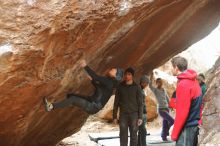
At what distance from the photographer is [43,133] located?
914 cm

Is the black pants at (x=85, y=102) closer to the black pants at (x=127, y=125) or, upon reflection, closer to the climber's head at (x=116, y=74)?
the climber's head at (x=116, y=74)

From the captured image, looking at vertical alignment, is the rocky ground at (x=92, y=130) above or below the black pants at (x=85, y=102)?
below

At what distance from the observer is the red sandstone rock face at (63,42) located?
603cm

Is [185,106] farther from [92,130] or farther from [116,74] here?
[92,130]

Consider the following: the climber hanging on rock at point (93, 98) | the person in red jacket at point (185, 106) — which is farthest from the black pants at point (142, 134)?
the person in red jacket at point (185, 106)

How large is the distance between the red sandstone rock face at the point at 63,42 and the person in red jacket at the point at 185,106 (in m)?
1.57

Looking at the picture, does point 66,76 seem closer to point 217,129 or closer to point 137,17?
point 137,17

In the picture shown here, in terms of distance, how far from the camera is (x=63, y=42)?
21.0 feet

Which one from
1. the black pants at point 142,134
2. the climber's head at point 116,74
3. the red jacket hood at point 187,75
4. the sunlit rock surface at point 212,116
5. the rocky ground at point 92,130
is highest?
the climber's head at point 116,74

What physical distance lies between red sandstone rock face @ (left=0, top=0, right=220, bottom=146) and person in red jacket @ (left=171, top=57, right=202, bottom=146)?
5.15 feet

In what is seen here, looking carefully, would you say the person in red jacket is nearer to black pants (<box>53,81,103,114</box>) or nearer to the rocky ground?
black pants (<box>53,81,103,114</box>)

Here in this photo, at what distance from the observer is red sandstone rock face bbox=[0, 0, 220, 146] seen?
19.8 feet

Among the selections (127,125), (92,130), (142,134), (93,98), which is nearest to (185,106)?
(93,98)

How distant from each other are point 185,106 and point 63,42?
215 cm
